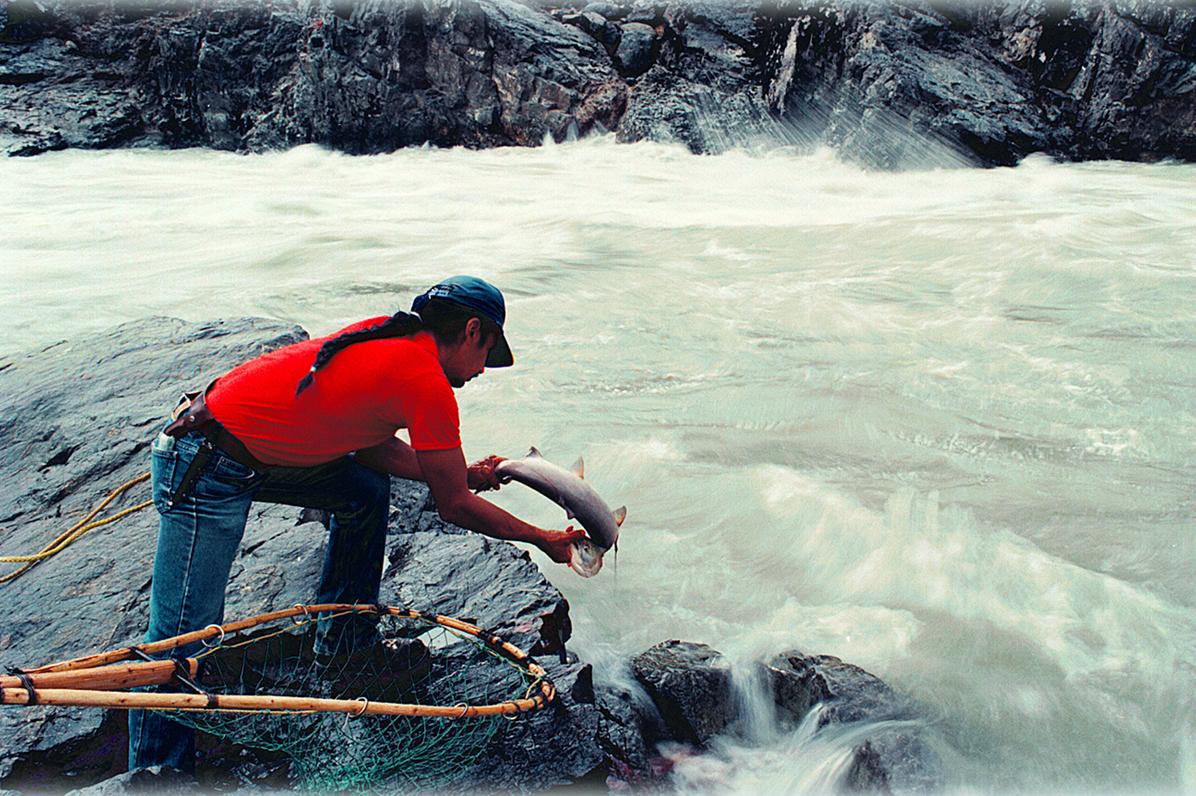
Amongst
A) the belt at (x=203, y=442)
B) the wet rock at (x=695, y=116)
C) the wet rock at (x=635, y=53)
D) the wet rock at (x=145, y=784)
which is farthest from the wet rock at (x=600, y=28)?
the wet rock at (x=145, y=784)

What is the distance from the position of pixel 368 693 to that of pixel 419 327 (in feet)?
5.02

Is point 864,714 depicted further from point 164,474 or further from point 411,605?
point 164,474

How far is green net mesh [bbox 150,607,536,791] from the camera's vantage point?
3061 mm

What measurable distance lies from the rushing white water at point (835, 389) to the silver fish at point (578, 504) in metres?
1.08

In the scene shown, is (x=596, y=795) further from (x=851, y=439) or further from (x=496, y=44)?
(x=496, y=44)

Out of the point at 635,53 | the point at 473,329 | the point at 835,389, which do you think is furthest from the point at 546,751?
the point at 635,53

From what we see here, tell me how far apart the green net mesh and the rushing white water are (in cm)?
93

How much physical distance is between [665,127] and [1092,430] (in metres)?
13.3

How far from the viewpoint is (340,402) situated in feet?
9.16

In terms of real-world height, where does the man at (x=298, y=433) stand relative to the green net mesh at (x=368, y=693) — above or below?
above

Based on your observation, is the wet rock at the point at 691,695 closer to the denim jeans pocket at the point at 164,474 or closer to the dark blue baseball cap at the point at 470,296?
the dark blue baseball cap at the point at 470,296

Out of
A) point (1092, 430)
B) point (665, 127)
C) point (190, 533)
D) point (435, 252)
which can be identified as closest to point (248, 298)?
point (435, 252)

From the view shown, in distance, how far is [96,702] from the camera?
7.56 ft

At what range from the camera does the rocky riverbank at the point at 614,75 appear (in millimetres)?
15875
